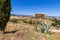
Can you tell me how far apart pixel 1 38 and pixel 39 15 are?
8.36 metres

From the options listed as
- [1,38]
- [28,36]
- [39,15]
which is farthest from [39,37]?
[39,15]

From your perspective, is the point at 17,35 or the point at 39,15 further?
the point at 39,15

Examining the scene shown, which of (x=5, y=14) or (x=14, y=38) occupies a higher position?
(x=5, y=14)

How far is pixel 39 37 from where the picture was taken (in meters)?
15.7

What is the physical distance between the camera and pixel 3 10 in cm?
1597

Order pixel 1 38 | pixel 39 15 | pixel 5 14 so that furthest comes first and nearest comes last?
pixel 39 15
pixel 5 14
pixel 1 38

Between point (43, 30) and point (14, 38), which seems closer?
point (14, 38)

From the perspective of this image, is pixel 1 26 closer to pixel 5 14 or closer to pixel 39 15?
pixel 5 14

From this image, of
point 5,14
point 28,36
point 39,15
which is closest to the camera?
point 28,36

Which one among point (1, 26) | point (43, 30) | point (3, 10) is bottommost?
point (43, 30)

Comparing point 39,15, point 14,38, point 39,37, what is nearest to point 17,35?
point 14,38

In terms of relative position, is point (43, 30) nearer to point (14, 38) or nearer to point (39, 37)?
point (39, 37)

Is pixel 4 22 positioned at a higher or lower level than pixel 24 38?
higher

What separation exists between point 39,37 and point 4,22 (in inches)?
124
